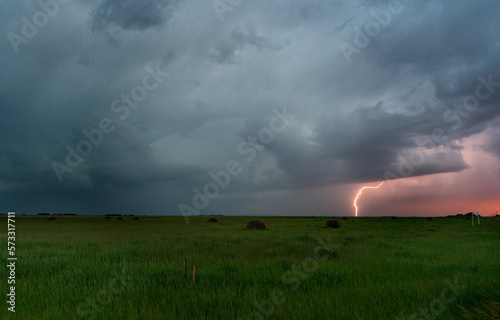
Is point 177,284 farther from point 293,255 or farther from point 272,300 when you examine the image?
point 293,255

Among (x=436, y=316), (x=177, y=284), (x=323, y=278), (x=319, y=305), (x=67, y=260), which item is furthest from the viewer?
(x=67, y=260)

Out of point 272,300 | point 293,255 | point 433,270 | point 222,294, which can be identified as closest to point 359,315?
point 272,300

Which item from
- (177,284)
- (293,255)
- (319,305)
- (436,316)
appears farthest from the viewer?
(293,255)

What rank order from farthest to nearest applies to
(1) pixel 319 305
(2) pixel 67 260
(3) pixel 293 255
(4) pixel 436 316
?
(3) pixel 293 255 → (2) pixel 67 260 → (1) pixel 319 305 → (4) pixel 436 316

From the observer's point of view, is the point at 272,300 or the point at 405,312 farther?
the point at 272,300

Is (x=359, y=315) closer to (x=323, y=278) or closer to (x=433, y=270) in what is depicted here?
(x=323, y=278)

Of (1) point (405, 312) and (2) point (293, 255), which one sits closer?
(1) point (405, 312)

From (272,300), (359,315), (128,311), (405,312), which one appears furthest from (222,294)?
(405,312)

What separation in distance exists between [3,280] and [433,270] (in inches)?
680

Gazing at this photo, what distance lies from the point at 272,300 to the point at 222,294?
1.55 meters

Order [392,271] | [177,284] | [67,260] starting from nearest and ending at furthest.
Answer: [177,284] < [392,271] < [67,260]

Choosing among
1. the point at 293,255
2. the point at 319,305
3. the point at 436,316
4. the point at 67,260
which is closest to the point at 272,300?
the point at 319,305

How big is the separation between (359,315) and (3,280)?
1269 centimetres

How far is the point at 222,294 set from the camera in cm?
987
